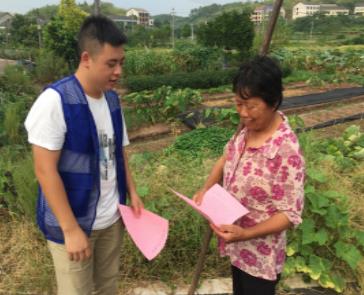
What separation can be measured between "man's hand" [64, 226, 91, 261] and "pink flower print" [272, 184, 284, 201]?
0.73m

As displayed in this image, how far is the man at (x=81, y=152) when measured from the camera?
1.37 metres

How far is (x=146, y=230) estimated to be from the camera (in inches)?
69.3

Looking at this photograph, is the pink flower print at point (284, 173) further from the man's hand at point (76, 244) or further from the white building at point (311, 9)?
the white building at point (311, 9)

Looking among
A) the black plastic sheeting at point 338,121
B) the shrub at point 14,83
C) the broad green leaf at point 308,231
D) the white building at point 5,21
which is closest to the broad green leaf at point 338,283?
the broad green leaf at point 308,231

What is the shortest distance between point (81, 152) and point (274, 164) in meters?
0.72

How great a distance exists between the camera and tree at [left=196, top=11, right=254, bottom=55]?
45.9 ft

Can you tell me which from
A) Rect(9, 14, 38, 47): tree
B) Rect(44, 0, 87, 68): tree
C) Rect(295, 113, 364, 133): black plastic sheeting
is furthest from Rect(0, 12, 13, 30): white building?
Rect(295, 113, 364, 133): black plastic sheeting

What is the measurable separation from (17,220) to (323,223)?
214 cm

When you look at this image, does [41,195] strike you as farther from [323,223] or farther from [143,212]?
[323,223]

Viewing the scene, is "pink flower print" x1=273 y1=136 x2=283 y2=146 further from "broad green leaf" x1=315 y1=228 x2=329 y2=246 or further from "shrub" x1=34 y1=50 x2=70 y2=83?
"shrub" x1=34 y1=50 x2=70 y2=83

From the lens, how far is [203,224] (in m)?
2.57

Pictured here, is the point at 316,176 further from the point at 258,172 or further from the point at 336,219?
the point at 258,172

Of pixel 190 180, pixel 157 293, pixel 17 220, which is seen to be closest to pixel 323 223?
pixel 190 180

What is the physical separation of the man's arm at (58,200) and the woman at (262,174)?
53 cm
